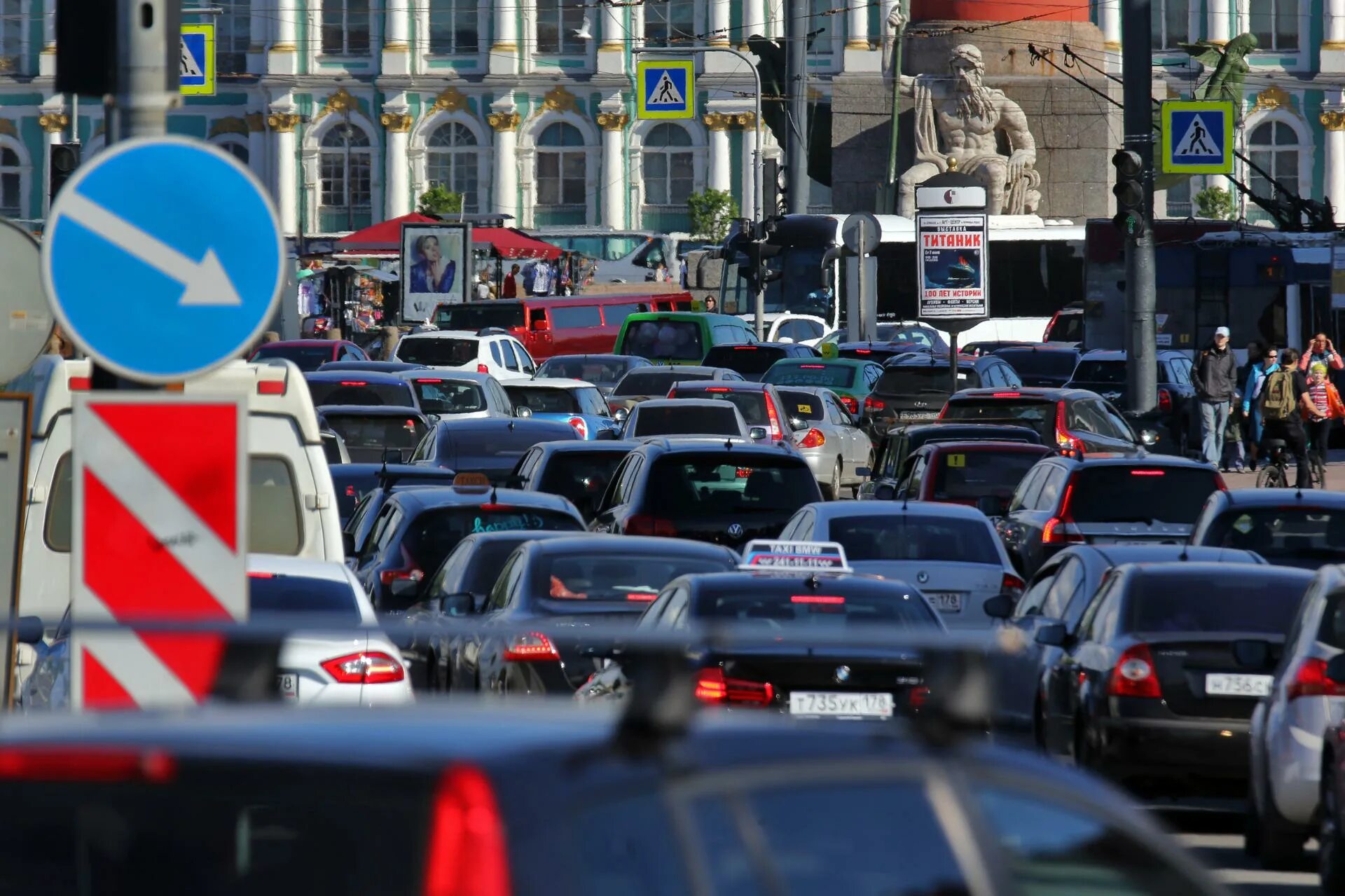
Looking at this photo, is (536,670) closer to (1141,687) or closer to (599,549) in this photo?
(599,549)

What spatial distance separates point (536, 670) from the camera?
12.2 metres

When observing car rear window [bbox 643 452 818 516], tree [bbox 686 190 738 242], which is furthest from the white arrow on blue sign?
tree [bbox 686 190 738 242]

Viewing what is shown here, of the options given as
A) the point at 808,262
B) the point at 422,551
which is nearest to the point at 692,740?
the point at 422,551

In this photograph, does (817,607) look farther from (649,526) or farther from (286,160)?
(286,160)

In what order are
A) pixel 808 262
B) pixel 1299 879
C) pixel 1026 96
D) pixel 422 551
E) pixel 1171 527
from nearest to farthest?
pixel 1299 879 < pixel 422 551 < pixel 1171 527 < pixel 808 262 < pixel 1026 96

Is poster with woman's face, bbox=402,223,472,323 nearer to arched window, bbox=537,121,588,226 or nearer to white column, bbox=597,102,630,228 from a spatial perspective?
white column, bbox=597,102,630,228

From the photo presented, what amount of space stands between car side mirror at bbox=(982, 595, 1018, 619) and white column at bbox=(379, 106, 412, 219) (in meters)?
83.5

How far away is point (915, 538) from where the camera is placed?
1697 cm

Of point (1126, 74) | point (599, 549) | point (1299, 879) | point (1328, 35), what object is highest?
point (1328, 35)

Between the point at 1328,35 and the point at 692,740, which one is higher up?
the point at 1328,35

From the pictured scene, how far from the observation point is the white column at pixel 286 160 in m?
96.6

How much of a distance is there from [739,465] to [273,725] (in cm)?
1563

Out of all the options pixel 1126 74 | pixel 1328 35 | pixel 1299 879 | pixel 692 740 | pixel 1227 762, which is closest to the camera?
pixel 692 740

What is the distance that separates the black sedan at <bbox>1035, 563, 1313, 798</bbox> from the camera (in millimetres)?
11492
